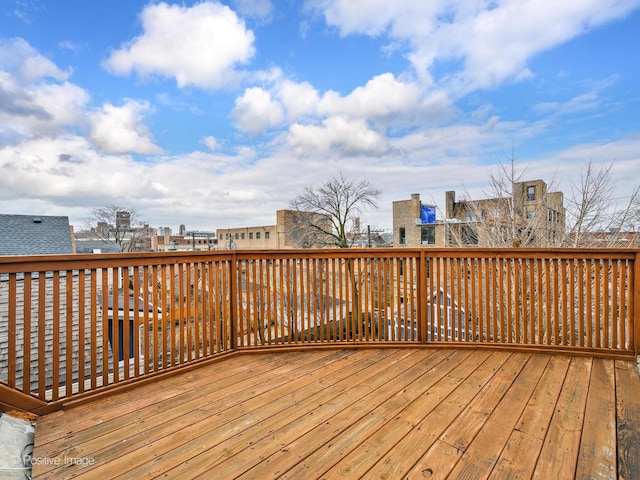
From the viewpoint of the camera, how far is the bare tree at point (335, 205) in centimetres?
1552

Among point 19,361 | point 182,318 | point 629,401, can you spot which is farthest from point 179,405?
point 19,361

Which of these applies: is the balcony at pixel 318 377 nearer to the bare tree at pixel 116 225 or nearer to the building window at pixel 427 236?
the bare tree at pixel 116 225

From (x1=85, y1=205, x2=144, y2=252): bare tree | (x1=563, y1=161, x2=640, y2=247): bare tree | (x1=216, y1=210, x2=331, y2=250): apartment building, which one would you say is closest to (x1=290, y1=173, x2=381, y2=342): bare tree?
(x1=216, y1=210, x2=331, y2=250): apartment building

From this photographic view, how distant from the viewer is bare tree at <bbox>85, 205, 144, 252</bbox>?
74.1 feet

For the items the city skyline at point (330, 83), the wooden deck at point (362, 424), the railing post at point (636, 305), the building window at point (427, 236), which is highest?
the city skyline at point (330, 83)

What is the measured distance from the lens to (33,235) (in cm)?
1102

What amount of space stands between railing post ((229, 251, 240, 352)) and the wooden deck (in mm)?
361

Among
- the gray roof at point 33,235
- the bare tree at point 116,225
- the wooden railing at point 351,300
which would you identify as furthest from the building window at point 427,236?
the wooden railing at point 351,300

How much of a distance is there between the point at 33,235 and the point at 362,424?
47.0 feet

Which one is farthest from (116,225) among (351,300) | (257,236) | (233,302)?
(351,300)

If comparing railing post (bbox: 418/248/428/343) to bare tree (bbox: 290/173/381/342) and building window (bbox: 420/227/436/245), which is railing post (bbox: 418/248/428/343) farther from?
building window (bbox: 420/227/436/245)

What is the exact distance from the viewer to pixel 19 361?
439 centimetres

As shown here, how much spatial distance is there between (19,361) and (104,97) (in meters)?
6.62

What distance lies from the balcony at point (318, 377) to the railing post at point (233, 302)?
0.01 metres
